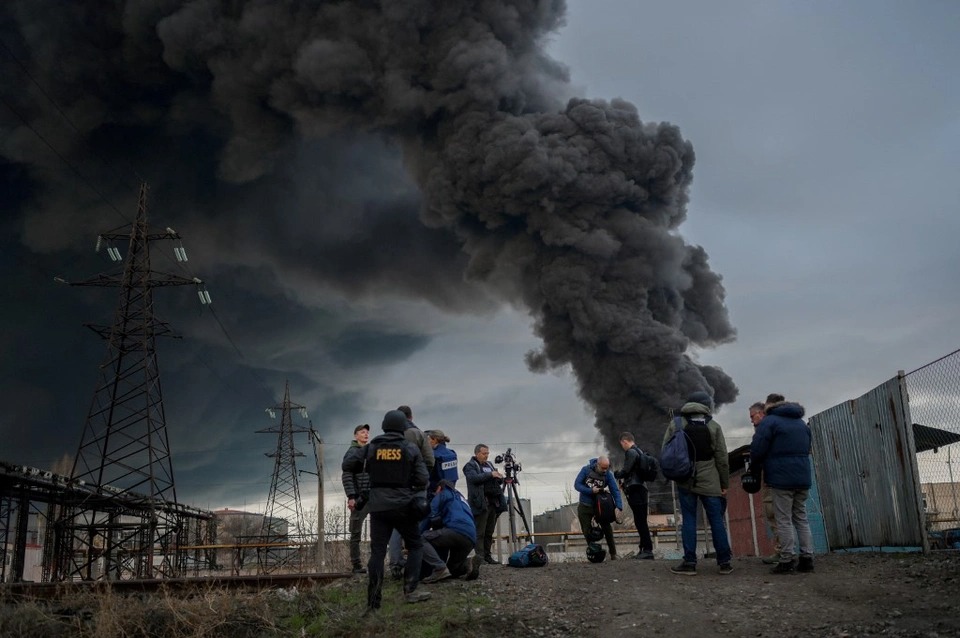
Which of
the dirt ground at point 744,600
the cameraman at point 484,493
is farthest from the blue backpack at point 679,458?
the cameraman at point 484,493

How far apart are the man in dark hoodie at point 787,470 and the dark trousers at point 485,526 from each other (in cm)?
343

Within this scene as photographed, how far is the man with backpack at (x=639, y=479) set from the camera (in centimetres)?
895

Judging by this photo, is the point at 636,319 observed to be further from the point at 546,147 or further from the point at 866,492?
the point at 866,492

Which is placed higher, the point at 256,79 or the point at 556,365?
the point at 256,79

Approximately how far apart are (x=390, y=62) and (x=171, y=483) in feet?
58.7

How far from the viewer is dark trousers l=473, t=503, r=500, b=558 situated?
9.13 m

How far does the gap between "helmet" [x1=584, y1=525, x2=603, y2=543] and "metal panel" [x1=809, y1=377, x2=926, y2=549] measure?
8.38 feet

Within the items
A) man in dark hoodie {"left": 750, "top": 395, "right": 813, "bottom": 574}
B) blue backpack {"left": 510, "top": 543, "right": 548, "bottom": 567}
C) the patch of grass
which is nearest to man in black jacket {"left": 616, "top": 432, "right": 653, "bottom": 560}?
blue backpack {"left": 510, "top": 543, "right": 548, "bottom": 567}

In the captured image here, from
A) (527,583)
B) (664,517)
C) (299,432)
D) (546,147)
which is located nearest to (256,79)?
(546,147)

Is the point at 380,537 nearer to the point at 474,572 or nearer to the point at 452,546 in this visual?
the point at 452,546

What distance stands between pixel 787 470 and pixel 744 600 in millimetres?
1562

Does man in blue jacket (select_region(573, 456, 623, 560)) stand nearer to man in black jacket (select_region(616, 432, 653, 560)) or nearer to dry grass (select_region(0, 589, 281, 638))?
man in black jacket (select_region(616, 432, 653, 560))

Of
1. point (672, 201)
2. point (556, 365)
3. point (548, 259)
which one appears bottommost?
point (556, 365)

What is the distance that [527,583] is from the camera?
6.84 meters
